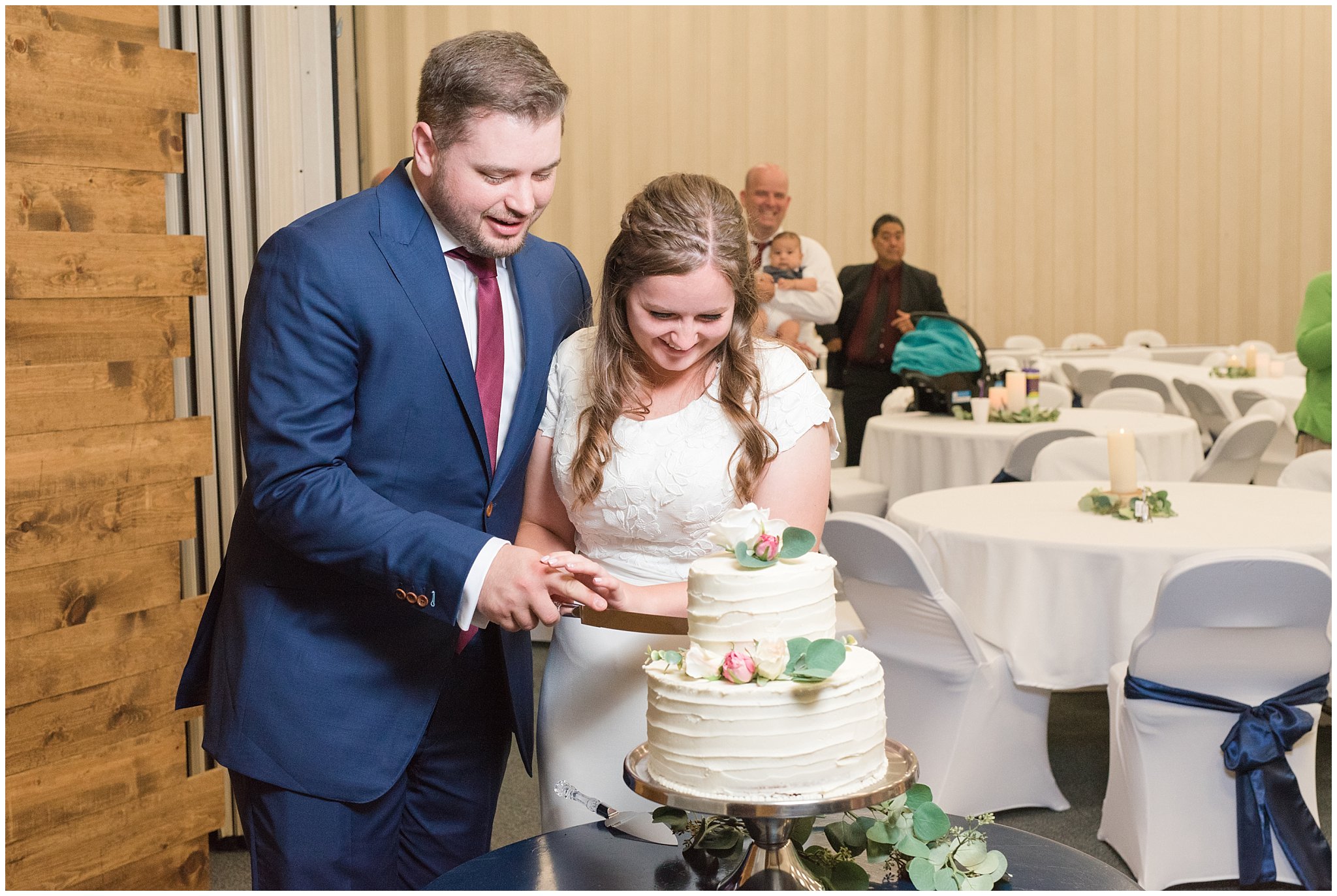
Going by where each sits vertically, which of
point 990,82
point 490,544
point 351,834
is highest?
point 990,82

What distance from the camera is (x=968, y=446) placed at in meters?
5.32

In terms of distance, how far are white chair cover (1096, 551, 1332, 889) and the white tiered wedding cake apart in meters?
1.65

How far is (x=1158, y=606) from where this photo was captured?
2793mm

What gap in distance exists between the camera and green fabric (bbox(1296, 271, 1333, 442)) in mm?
4820

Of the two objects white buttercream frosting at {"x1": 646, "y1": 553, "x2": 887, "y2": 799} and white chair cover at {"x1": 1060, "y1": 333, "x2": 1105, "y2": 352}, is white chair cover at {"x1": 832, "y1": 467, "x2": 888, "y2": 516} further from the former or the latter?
white chair cover at {"x1": 1060, "y1": 333, "x2": 1105, "y2": 352}

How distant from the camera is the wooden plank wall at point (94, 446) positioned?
255 centimetres

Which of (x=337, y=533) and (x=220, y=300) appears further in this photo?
(x=220, y=300)

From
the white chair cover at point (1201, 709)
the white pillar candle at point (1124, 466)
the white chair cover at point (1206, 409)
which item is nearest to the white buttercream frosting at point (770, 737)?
the white chair cover at point (1201, 709)

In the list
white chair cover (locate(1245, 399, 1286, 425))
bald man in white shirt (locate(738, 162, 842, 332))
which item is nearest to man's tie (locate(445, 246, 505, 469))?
bald man in white shirt (locate(738, 162, 842, 332))

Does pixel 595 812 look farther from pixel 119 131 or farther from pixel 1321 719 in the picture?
pixel 1321 719

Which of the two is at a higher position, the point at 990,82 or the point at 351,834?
the point at 990,82

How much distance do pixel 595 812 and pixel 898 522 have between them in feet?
6.75

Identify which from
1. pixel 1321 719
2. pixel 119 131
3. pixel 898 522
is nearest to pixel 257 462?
pixel 119 131

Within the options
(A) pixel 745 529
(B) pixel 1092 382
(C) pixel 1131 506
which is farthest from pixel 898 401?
(A) pixel 745 529
